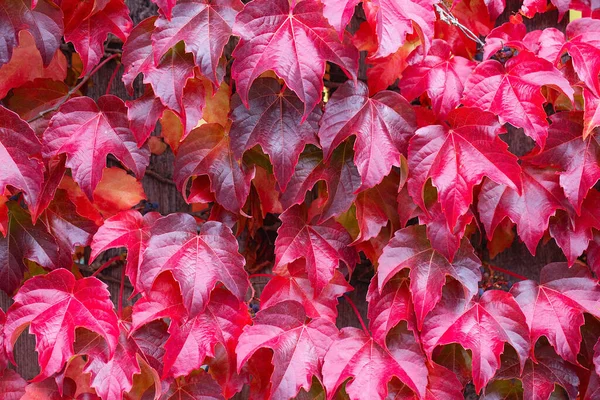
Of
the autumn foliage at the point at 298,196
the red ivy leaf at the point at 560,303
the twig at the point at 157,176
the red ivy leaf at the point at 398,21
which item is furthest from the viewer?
the twig at the point at 157,176

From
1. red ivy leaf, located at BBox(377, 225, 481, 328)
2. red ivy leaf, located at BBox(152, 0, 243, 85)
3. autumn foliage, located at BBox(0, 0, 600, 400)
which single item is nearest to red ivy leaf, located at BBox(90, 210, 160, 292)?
autumn foliage, located at BBox(0, 0, 600, 400)

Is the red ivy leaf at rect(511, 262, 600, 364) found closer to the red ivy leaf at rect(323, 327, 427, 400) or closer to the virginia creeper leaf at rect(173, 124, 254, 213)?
the red ivy leaf at rect(323, 327, 427, 400)

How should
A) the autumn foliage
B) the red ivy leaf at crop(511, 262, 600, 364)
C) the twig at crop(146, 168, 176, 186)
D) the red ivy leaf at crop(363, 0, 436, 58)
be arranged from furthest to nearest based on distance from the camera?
the twig at crop(146, 168, 176, 186) → the red ivy leaf at crop(511, 262, 600, 364) → the autumn foliage → the red ivy leaf at crop(363, 0, 436, 58)

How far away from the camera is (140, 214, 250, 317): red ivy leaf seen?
1.40 m

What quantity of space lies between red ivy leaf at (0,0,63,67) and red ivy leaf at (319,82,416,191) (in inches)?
25.4

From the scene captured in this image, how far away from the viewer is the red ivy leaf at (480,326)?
143cm

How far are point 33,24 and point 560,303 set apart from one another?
1.37 m

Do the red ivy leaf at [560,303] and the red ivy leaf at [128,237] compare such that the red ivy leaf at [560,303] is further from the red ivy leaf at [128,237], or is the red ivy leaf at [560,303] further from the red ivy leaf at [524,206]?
the red ivy leaf at [128,237]

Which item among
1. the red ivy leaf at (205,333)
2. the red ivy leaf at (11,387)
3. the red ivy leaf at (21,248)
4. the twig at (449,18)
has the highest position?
the twig at (449,18)

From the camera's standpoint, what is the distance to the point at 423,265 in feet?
4.89

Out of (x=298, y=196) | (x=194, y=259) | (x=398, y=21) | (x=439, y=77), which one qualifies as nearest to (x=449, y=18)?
(x=439, y=77)

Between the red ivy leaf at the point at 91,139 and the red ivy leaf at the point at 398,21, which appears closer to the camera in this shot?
the red ivy leaf at the point at 398,21

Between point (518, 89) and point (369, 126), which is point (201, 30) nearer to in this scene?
point (369, 126)

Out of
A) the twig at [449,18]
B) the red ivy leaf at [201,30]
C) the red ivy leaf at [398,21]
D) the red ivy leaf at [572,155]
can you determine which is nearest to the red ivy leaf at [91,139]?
the red ivy leaf at [201,30]
